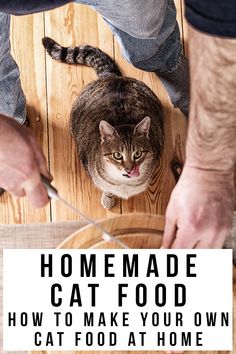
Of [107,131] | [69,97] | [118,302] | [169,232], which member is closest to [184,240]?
[169,232]

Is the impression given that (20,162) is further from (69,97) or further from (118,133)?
(69,97)

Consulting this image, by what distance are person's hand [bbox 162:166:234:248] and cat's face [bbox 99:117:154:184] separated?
380mm

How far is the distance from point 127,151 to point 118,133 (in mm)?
49

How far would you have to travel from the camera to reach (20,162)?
75cm

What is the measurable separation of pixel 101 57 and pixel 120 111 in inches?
9.8

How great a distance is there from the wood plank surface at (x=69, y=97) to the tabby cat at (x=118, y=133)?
77 millimetres

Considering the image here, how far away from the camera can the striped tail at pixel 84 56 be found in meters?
1.41

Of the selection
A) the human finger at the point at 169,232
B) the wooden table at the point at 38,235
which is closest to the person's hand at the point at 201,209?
the human finger at the point at 169,232

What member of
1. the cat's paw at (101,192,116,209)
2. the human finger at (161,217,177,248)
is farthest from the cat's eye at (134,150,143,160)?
the human finger at (161,217,177,248)

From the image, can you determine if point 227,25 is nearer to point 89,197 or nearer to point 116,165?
point 116,165

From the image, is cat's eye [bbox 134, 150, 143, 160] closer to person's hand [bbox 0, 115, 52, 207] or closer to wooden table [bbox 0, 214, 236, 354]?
wooden table [bbox 0, 214, 236, 354]

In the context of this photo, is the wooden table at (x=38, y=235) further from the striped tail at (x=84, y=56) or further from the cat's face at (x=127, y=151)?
the striped tail at (x=84, y=56)

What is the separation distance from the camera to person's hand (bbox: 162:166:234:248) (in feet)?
2.65

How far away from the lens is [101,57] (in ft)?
4.63
